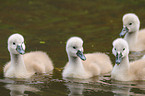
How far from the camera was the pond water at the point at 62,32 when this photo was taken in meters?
8.16

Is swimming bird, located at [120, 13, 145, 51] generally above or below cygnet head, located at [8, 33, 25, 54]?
above

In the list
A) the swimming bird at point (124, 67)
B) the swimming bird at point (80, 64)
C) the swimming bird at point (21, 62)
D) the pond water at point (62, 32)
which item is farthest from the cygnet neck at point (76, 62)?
the swimming bird at point (21, 62)

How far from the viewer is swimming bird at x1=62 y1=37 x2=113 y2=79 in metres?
8.80

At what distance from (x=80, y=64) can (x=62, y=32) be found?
4.33 meters

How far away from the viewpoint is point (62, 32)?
1321 cm

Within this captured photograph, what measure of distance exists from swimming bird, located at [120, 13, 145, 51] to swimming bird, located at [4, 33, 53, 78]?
261cm

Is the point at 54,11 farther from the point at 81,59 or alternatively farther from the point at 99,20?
the point at 81,59

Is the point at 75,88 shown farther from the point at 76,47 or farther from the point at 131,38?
the point at 131,38

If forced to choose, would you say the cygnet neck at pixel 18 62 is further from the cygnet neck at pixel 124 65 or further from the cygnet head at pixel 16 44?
the cygnet neck at pixel 124 65

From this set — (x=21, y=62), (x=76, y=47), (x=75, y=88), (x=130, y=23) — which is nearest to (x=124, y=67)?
(x=76, y=47)

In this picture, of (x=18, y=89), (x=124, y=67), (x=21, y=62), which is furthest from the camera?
(x=21, y=62)

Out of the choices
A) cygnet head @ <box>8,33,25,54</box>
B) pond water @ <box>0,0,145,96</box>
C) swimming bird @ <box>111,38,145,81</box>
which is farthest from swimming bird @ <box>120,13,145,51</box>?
cygnet head @ <box>8,33,25,54</box>

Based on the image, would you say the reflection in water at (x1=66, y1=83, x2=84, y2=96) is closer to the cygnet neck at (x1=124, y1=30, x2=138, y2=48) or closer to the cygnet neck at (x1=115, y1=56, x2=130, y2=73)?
the cygnet neck at (x1=115, y1=56, x2=130, y2=73)

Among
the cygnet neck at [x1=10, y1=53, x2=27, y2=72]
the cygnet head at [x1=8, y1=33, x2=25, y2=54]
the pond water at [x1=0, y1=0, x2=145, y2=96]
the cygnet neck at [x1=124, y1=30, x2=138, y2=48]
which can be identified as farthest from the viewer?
the cygnet neck at [x1=124, y1=30, x2=138, y2=48]
